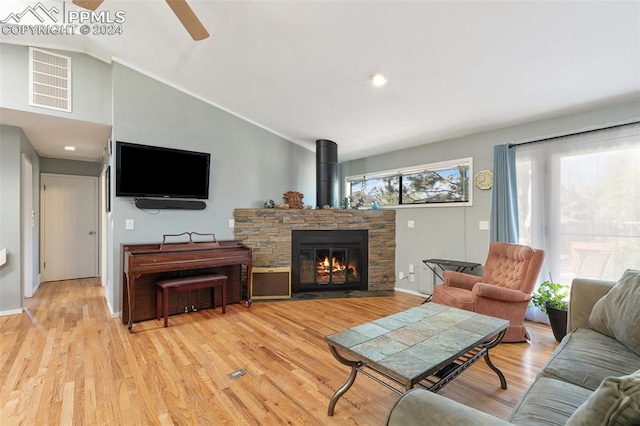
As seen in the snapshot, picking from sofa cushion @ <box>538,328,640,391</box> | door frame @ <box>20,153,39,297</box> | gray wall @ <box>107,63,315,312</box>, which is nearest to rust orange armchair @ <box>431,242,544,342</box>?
sofa cushion @ <box>538,328,640,391</box>

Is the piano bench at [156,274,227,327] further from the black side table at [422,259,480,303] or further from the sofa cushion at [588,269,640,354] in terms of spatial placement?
the sofa cushion at [588,269,640,354]

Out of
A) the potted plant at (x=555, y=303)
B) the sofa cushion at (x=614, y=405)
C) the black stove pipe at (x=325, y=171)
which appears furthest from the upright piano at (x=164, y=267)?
the sofa cushion at (x=614, y=405)

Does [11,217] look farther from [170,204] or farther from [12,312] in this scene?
[170,204]

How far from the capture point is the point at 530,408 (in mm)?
1165

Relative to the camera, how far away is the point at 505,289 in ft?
8.98

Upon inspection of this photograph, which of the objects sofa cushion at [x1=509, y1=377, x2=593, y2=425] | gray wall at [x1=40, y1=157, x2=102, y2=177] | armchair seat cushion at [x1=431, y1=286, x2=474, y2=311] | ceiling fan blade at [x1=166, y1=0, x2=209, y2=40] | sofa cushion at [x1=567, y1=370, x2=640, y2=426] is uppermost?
ceiling fan blade at [x1=166, y1=0, x2=209, y2=40]

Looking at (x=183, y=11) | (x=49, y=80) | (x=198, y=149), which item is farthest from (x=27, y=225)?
(x=183, y=11)

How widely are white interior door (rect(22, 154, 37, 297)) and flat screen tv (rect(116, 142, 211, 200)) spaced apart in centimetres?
148

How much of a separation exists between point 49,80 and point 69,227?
319cm

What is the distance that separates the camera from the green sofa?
2.17ft

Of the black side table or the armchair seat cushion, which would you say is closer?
the armchair seat cushion

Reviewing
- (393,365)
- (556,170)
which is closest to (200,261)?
(393,365)

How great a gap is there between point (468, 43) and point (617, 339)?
7.24ft

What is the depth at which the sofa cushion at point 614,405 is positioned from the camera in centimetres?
62
